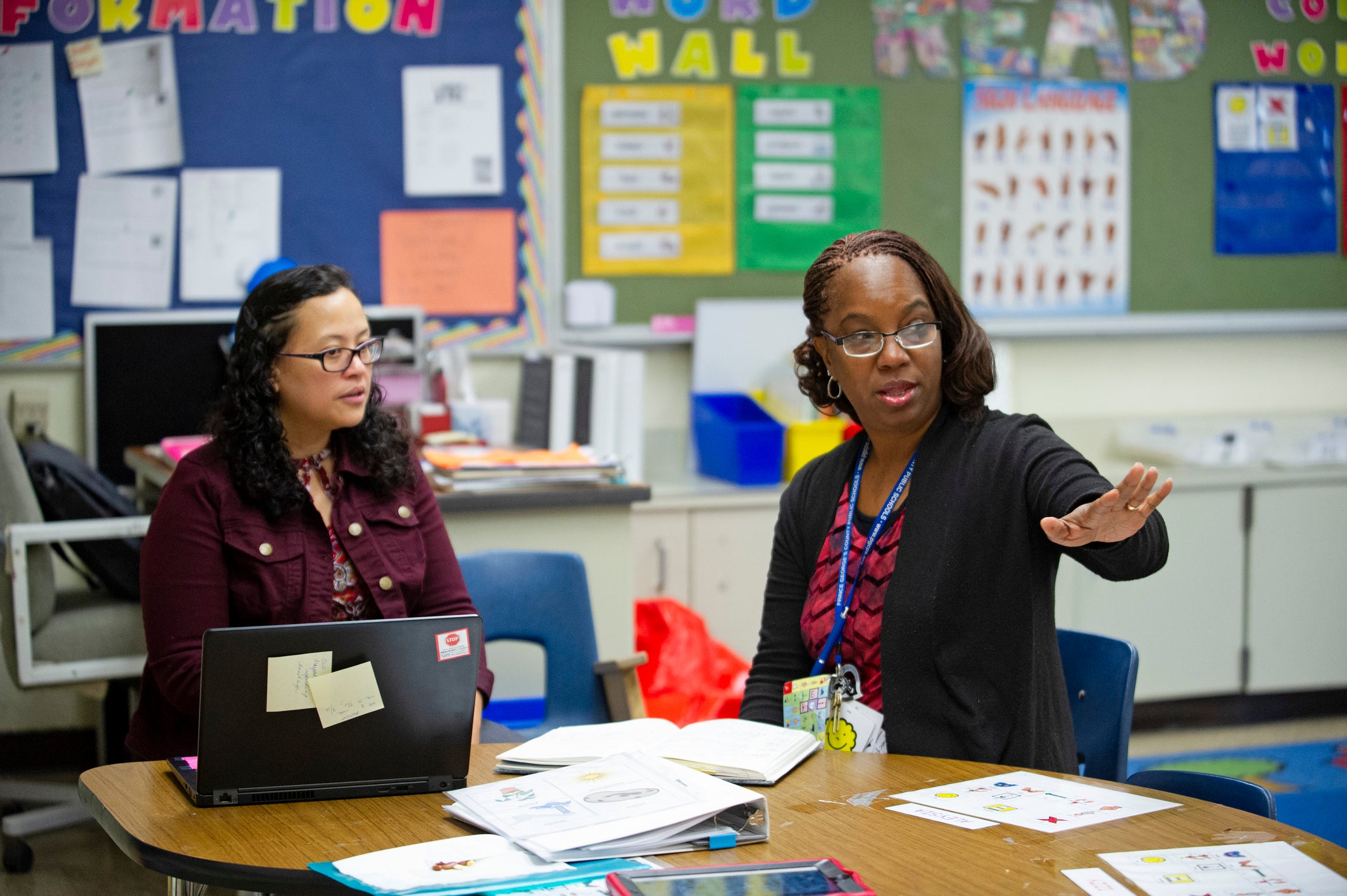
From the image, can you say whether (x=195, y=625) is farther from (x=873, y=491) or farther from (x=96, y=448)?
(x=96, y=448)

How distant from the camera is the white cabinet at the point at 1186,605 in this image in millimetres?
3801

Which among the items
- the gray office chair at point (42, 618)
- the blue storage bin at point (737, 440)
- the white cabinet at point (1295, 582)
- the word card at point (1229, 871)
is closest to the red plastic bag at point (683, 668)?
the blue storage bin at point (737, 440)

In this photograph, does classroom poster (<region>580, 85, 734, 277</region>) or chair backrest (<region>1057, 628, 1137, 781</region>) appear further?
classroom poster (<region>580, 85, 734, 277</region>)

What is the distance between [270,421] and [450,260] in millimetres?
1881

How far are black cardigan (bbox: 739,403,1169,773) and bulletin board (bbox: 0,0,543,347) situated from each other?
7.60 ft

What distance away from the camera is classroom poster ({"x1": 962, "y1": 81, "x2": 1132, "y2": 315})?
4.14 meters

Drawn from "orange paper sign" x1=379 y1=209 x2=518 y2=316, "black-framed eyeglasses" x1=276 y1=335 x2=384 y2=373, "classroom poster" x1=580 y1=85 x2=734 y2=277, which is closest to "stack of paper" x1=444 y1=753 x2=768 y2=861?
"black-framed eyeglasses" x1=276 y1=335 x2=384 y2=373

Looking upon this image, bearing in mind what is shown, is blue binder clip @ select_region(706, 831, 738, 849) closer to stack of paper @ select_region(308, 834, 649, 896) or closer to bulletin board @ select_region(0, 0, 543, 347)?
stack of paper @ select_region(308, 834, 649, 896)

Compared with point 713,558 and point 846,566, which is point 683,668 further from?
point 846,566

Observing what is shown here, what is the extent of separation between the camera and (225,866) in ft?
4.12

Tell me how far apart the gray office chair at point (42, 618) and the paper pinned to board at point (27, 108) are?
1.05 meters

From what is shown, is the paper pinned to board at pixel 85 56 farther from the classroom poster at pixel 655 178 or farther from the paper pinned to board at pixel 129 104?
the classroom poster at pixel 655 178

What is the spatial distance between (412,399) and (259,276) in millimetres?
515

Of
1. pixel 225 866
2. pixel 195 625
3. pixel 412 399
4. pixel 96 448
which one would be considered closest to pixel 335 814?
pixel 225 866
